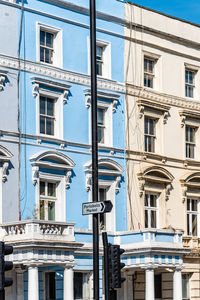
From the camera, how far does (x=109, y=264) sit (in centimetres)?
1689

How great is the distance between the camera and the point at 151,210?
33750 millimetres

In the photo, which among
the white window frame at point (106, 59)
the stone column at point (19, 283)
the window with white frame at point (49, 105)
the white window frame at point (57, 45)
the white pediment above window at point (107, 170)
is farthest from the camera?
the white window frame at point (106, 59)

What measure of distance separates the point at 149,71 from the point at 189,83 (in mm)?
2705

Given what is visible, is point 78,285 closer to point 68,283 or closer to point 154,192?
point 68,283

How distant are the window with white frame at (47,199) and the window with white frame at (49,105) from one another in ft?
6.03

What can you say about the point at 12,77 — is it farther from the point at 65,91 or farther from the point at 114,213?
the point at 114,213

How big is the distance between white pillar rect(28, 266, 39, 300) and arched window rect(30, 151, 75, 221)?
10.5ft

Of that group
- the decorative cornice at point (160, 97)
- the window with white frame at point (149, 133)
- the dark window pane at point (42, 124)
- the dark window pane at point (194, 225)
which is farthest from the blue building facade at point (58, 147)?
the dark window pane at point (194, 225)

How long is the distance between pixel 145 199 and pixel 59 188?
4.83 m

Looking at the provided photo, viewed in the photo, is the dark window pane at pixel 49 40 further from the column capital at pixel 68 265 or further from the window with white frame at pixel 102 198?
the column capital at pixel 68 265

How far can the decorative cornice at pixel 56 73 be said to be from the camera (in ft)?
94.4

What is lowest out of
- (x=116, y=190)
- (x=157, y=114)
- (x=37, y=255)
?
(x=37, y=255)

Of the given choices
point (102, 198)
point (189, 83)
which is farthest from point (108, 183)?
point (189, 83)

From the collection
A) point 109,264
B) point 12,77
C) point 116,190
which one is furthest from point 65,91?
point 109,264
